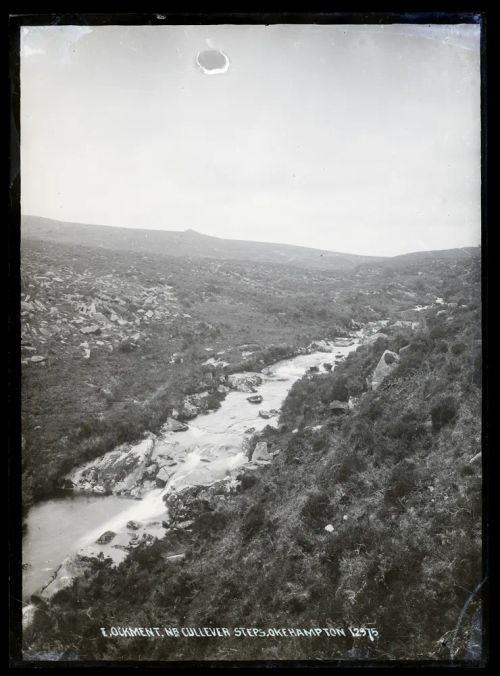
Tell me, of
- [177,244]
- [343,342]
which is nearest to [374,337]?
[343,342]

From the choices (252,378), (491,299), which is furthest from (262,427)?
(491,299)

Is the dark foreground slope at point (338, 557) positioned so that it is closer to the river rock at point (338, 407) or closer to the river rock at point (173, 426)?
the river rock at point (338, 407)

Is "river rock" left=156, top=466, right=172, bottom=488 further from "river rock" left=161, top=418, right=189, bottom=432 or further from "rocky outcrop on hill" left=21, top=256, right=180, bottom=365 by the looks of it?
"rocky outcrop on hill" left=21, top=256, right=180, bottom=365

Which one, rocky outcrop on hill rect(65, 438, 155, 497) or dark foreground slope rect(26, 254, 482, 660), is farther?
rocky outcrop on hill rect(65, 438, 155, 497)

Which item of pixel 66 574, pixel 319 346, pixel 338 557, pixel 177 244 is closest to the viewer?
pixel 338 557

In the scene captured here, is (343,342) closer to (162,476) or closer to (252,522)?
(252,522)

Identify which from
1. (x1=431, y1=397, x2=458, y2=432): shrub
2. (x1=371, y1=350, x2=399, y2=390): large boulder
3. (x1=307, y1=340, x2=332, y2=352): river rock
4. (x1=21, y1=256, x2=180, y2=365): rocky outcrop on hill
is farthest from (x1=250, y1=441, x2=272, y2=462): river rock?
(x1=21, y1=256, x2=180, y2=365): rocky outcrop on hill
